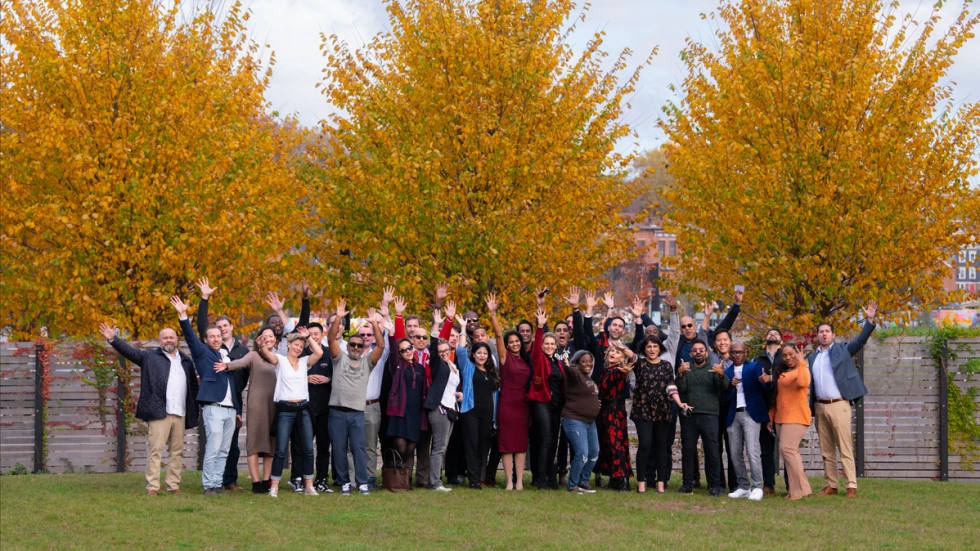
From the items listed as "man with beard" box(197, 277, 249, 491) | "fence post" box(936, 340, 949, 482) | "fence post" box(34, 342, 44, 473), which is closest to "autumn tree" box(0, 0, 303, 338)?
"fence post" box(34, 342, 44, 473)

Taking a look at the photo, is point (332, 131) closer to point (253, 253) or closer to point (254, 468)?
point (253, 253)

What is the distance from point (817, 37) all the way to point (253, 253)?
9361 millimetres

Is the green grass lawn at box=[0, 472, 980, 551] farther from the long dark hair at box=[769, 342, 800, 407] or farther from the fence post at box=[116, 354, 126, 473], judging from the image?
the fence post at box=[116, 354, 126, 473]

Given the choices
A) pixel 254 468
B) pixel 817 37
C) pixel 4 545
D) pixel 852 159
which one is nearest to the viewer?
pixel 4 545

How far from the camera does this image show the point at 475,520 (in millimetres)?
12375

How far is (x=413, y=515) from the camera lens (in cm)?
1259

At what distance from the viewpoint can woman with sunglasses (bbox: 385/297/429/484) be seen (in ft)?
47.0

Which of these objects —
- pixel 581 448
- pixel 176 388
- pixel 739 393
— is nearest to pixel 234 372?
pixel 176 388

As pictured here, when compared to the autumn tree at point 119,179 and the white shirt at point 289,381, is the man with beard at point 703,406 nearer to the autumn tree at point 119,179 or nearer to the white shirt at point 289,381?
the white shirt at point 289,381

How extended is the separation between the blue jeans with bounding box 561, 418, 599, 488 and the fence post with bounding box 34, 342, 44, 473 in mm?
8175

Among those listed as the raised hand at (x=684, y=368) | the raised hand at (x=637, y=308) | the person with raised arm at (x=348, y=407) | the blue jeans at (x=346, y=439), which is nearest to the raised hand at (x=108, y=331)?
the person with raised arm at (x=348, y=407)

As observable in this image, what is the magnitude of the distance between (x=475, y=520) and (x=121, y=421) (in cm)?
781

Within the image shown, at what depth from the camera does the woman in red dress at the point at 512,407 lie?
14.7 metres

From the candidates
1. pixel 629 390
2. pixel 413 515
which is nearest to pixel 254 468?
pixel 413 515
